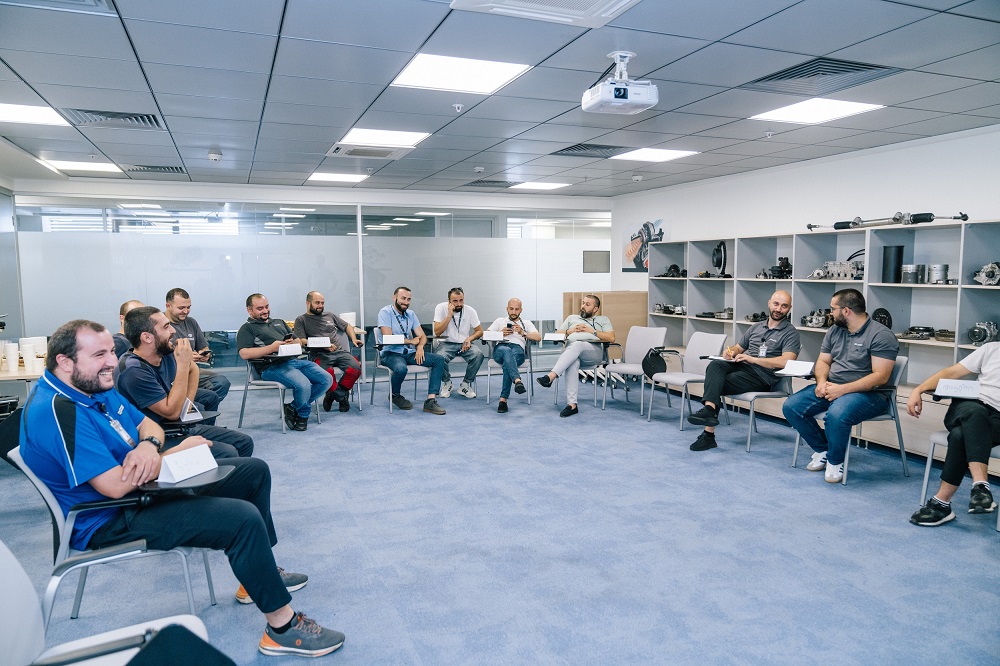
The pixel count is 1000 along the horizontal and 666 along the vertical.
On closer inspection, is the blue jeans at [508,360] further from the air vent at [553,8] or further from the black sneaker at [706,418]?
the air vent at [553,8]

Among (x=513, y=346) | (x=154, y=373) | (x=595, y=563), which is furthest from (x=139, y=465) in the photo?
(x=513, y=346)

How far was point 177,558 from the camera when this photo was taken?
10.8ft

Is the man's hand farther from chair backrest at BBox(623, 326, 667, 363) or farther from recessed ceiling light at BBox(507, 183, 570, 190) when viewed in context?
recessed ceiling light at BBox(507, 183, 570, 190)

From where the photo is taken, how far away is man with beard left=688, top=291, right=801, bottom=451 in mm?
5352

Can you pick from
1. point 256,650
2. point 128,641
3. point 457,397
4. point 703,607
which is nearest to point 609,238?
point 457,397

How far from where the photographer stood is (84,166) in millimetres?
6500

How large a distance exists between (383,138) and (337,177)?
2149 millimetres

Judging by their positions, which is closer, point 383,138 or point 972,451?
point 972,451

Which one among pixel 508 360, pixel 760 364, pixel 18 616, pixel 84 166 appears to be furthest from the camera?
pixel 508 360

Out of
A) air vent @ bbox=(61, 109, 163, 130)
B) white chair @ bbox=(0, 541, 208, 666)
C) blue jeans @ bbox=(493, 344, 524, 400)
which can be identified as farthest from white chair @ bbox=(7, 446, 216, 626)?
blue jeans @ bbox=(493, 344, 524, 400)

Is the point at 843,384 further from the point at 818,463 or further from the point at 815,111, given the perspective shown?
the point at 815,111

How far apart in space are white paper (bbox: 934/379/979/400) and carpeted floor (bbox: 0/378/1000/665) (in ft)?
2.39

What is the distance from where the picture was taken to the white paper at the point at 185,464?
2271 mm

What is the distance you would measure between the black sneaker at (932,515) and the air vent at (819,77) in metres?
2.49
